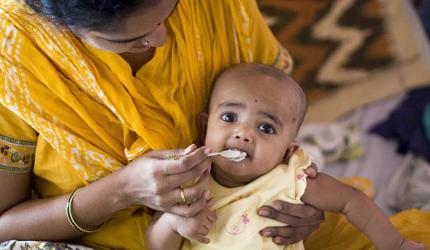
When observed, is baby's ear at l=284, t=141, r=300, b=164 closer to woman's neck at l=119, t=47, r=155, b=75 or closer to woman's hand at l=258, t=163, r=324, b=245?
woman's hand at l=258, t=163, r=324, b=245

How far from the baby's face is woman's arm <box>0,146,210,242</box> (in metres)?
0.11

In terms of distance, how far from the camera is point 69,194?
1.37 meters

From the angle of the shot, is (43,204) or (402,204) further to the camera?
(402,204)

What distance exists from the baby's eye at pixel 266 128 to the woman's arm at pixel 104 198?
18cm

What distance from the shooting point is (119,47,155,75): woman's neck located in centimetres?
134

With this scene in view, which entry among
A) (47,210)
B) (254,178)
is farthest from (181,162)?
(47,210)

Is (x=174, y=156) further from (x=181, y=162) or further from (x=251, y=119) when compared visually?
(x=251, y=119)

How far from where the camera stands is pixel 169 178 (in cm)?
121

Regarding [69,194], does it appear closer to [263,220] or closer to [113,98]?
[113,98]

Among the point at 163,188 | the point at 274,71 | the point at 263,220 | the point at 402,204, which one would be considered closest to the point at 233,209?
the point at 263,220

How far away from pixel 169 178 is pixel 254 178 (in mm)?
243

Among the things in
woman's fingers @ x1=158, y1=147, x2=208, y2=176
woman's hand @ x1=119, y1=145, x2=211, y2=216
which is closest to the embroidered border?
woman's hand @ x1=119, y1=145, x2=211, y2=216

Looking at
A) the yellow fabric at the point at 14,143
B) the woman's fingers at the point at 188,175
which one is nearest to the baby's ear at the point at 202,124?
the woman's fingers at the point at 188,175

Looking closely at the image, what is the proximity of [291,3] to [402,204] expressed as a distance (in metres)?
0.95
